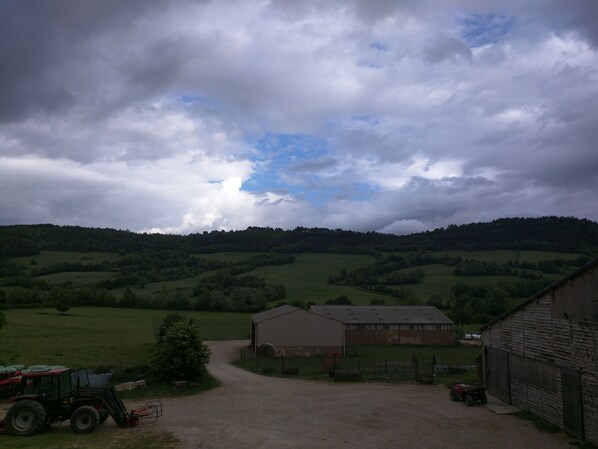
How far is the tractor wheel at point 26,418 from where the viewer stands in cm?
1761

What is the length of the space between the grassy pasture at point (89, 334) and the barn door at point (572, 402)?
26215mm

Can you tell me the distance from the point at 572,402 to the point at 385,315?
4100 cm

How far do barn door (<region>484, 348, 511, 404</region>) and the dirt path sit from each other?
76.0 inches

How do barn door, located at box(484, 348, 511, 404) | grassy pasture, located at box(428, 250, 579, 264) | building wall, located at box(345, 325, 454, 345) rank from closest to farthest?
1. barn door, located at box(484, 348, 511, 404)
2. building wall, located at box(345, 325, 454, 345)
3. grassy pasture, located at box(428, 250, 579, 264)

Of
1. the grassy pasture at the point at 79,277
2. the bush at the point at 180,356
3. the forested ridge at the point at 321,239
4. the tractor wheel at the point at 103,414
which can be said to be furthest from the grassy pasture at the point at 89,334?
the forested ridge at the point at 321,239

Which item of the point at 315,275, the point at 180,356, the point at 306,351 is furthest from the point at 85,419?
the point at 315,275

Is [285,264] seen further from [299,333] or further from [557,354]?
[557,354]

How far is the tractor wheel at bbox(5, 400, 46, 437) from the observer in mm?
17609

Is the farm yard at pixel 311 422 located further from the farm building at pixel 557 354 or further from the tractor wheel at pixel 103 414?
the farm building at pixel 557 354

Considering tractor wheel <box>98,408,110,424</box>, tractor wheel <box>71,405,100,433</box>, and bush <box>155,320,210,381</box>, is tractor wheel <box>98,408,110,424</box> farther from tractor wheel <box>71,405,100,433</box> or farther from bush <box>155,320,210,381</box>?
bush <box>155,320,210,381</box>

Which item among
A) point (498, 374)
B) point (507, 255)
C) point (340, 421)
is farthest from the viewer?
point (507, 255)

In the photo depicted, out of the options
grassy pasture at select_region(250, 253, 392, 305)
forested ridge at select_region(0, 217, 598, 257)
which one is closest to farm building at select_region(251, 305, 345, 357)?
grassy pasture at select_region(250, 253, 392, 305)

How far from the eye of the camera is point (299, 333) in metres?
46.7

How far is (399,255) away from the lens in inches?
5133
